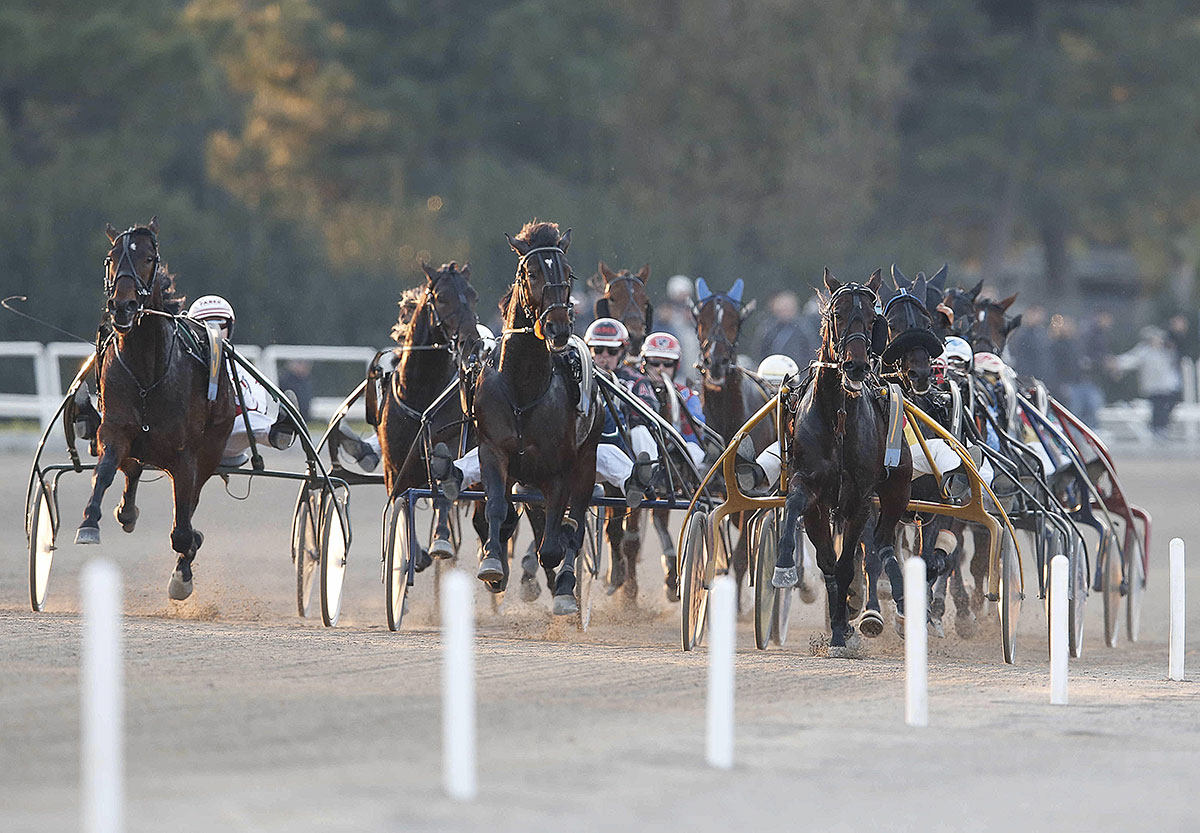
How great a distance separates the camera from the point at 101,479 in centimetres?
977

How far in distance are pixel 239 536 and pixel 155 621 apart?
18.3ft

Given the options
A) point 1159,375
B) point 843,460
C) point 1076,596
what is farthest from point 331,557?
point 1159,375

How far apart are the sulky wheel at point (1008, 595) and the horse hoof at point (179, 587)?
3.99m

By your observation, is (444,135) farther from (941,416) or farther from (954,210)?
(941,416)

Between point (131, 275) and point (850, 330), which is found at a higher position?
point (131, 275)

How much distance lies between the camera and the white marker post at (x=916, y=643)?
6859 millimetres

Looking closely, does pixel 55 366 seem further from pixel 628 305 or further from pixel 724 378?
pixel 724 378

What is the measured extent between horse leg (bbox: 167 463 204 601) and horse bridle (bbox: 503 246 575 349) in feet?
5.88

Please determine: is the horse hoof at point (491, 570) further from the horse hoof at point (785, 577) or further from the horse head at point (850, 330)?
the horse head at point (850, 330)

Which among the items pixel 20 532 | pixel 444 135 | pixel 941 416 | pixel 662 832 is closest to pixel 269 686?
pixel 662 832

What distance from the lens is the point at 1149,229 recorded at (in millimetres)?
37594

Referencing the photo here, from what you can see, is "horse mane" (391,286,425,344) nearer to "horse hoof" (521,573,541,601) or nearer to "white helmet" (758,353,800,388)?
"horse hoof" (521,573,541,601)

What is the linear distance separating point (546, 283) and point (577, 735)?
3.22 metres

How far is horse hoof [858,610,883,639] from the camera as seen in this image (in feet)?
30.6
